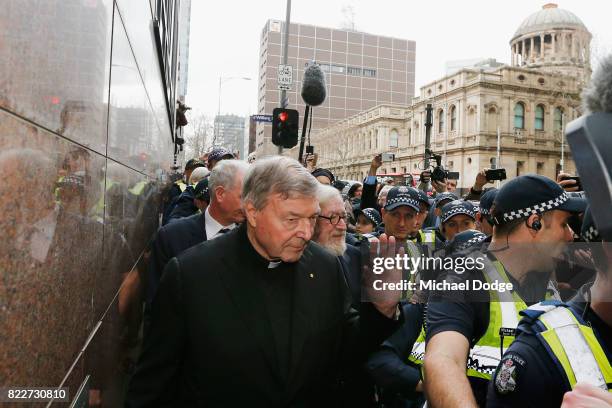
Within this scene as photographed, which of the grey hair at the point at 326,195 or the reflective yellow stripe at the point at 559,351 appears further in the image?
the grey hair at the point at 326,195

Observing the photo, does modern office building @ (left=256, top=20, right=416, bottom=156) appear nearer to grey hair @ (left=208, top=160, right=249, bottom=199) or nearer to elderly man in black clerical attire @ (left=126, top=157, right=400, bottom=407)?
grey hair @ (left=208, top=160, right=249, bottom=199)

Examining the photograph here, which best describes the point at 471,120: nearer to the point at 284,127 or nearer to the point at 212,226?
the point at 284,127

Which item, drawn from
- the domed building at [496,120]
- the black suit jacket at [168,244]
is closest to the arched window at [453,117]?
the domed building at [496,120]

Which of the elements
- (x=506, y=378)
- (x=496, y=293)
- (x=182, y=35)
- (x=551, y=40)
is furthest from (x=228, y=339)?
(x=551, y=40)

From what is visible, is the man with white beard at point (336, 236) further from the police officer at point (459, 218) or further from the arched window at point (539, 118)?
the arched window at point (539, 118)

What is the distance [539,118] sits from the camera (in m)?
50.8

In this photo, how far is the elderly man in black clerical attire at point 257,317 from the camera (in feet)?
6.30

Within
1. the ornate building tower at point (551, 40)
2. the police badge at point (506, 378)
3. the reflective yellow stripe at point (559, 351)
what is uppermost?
the ornate building tower at point (551, 40)

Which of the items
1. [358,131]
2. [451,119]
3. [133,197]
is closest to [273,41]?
[358,131]

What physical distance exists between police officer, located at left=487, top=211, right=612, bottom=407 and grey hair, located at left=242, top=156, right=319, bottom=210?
0.97m

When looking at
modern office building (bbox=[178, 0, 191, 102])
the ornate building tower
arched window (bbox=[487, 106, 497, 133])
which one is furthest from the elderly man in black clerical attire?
the ornate building tower

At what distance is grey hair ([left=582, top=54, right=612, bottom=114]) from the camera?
2.65 ft

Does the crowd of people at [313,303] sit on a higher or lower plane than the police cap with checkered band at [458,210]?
lower

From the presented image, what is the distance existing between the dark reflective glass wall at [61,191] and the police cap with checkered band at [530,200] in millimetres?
1795
